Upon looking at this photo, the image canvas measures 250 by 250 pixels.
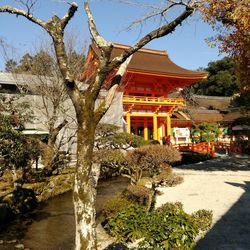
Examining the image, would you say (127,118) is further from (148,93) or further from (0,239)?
(0,239)

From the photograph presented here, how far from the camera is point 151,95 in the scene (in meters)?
30.6

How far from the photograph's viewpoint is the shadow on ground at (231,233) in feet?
21.6

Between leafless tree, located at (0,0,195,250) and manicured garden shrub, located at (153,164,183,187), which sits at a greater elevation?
leafless tree, located at (0,0,195,250)

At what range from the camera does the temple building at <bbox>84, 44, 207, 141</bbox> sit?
2725 cm

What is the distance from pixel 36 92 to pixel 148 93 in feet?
47.5

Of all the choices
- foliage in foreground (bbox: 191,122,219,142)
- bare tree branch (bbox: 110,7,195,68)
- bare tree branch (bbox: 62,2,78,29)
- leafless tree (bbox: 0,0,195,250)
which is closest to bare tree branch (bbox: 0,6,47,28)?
leafless tree (bbox: 0,0,195,250)

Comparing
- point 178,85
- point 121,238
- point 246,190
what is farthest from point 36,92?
point 178,85

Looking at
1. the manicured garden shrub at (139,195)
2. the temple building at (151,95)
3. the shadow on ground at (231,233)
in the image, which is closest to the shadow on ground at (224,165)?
the shadow on ground at (231,233)

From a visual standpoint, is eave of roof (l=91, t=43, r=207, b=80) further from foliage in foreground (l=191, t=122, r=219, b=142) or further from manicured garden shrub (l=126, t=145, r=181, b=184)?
manicured garden shrub (l=126, t=145, r=181, b=184)

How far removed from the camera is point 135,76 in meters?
28.2

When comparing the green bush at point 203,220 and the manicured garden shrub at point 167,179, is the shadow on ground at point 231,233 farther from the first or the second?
the manicured garden shrub at point 167,179

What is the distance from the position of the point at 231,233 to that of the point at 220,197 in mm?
3578

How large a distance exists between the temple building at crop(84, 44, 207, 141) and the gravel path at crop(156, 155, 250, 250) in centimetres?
1005

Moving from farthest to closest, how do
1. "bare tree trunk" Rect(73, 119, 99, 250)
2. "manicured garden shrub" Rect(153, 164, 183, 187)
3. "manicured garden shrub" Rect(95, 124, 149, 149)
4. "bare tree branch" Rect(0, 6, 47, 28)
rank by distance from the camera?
"manicured garden shrub" Rect(95, 124, 149, 149) < "manicured garden shrub" Rect(153, 164, 183, 187) < "bare tree branch" Rect(0, 6, 47, 28) < "bare tree trunk" Rect(73, 119, 99, 250)
